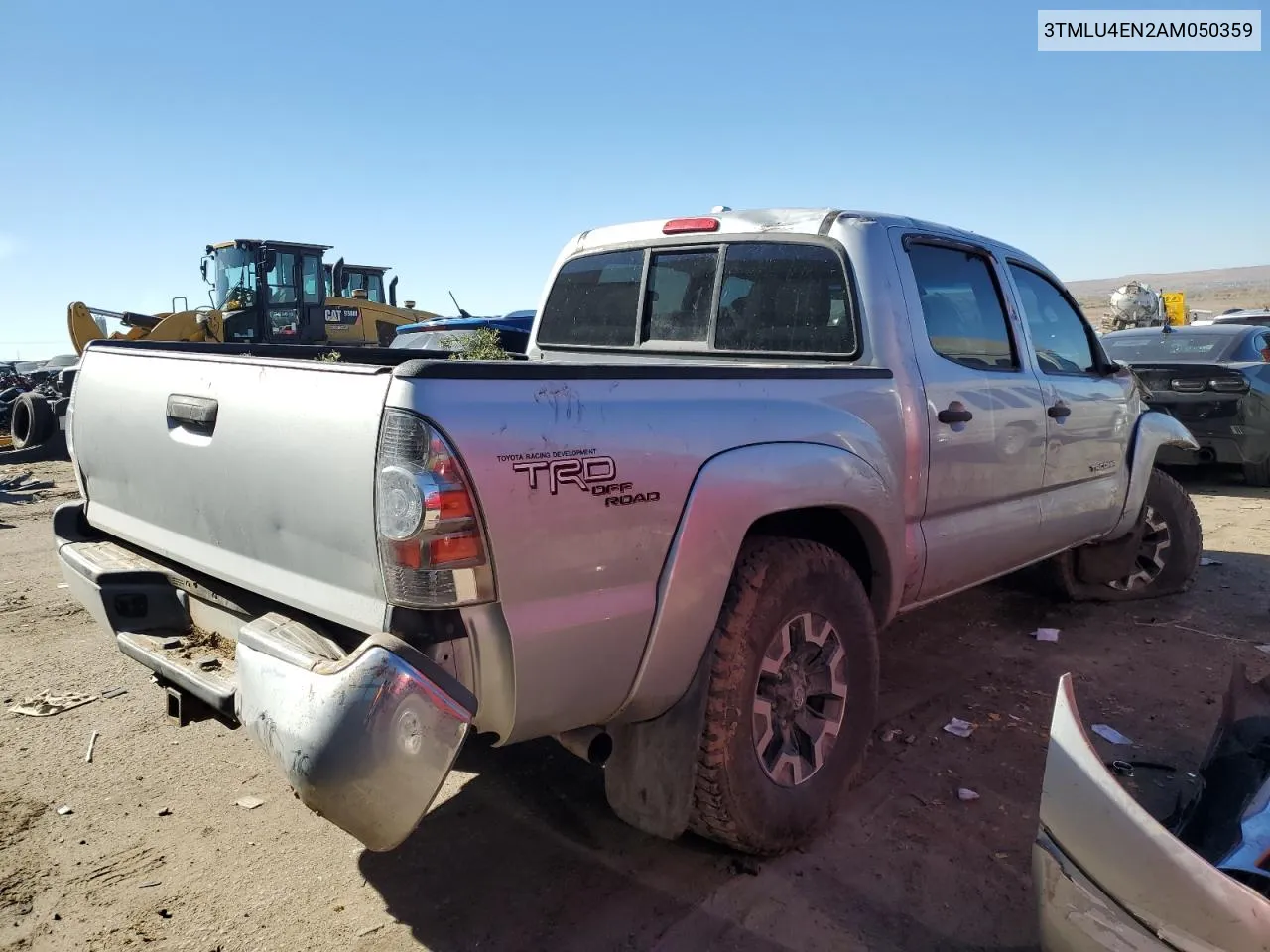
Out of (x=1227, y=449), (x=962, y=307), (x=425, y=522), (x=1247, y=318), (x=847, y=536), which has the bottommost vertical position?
(x=1227, y=449)

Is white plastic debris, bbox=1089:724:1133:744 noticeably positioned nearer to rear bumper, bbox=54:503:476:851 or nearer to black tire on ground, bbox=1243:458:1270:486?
rear bumper, bbox=54:503:476:851

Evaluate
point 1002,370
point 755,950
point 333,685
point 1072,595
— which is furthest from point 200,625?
point 1072,595

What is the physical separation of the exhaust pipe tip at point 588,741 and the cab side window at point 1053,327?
2.94 meters

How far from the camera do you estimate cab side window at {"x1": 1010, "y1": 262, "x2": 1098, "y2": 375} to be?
14.6 feet

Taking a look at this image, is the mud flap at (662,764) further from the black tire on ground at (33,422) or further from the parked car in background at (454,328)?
the parked car in background at (454,328)

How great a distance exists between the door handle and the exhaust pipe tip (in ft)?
5.97

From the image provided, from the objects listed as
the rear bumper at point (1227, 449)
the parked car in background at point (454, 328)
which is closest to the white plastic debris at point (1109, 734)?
the rear bumper at point (1227, 449)

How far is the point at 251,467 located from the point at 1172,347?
1014 centimetres

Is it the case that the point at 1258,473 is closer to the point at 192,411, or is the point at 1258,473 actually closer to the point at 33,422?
the point at 192,411

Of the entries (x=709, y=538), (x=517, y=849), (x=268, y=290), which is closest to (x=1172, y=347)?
(x=709, y=538)

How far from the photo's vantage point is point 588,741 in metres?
2.60

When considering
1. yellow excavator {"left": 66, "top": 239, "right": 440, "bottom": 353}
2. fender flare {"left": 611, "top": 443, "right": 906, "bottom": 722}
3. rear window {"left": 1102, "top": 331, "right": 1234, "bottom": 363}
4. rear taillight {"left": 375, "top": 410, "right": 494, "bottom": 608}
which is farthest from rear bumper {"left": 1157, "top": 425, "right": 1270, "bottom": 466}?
→ yellow excavator {"left": 66, "top": 239, "right": 440, "bottom": 353}

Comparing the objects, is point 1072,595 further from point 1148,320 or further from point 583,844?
point 1148,320

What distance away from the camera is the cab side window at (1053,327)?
445 cm
